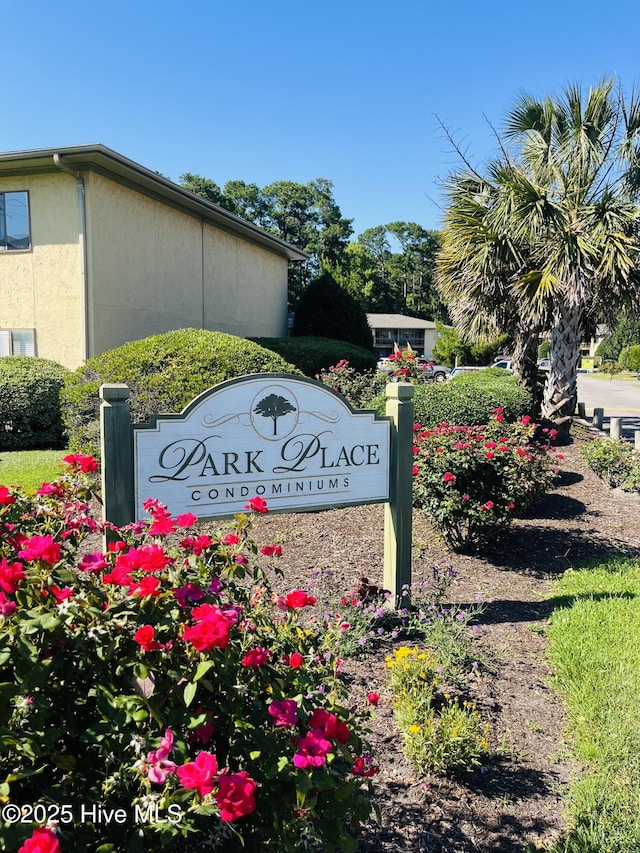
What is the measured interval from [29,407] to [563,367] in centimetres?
972

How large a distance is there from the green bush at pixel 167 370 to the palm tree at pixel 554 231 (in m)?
5.60

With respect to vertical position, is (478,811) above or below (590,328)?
below

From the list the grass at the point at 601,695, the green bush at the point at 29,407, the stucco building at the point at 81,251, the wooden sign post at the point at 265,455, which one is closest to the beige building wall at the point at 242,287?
the stucco building at the point at 81,251

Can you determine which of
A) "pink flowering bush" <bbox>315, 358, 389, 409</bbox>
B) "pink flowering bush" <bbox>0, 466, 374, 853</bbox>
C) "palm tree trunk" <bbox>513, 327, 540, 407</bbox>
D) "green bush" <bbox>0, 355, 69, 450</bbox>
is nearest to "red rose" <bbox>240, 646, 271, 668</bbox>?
"pink flowering bush" <bbox>0, 466, 374, 853</bbox>

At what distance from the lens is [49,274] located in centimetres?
1180

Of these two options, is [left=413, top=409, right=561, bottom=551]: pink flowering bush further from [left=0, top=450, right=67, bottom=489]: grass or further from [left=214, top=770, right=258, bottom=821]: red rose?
[left=0, top=450, right=67, bottom=489]: grass

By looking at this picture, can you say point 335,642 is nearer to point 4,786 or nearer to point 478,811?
point 478,811

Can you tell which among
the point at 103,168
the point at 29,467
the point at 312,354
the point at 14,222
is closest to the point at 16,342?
the point at 14,222

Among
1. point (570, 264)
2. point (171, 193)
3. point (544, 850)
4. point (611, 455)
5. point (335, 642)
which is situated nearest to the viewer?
point (544, 850)

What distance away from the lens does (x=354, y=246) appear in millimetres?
59719

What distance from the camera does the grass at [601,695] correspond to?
2.30 metres

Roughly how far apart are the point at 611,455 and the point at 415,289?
68084 mm

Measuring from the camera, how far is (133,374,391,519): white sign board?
11.1ft

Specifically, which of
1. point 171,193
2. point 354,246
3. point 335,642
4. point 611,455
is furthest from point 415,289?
point 335,642
